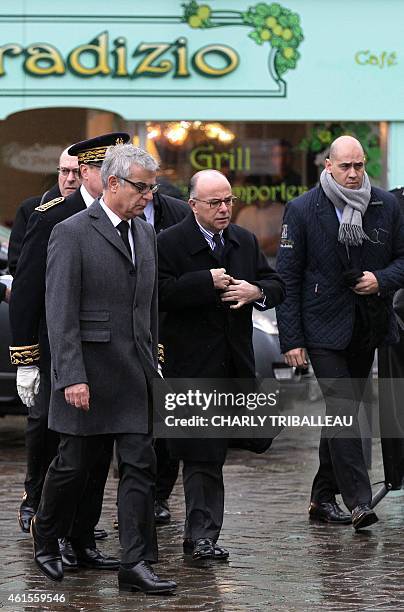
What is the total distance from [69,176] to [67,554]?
2.07m

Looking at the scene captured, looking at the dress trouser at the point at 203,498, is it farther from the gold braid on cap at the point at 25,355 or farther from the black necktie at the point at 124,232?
the black necktie at the point at 124,232

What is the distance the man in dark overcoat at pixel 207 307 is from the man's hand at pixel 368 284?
647mm

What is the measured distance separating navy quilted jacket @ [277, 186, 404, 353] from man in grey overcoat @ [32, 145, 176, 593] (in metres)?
1.63

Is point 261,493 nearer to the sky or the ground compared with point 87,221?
nearer to the ground

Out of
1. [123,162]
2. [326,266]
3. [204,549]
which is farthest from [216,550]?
[123,162]

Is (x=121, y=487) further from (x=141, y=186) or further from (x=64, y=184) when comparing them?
(x=64, y=184)

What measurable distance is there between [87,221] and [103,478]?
1234 mm

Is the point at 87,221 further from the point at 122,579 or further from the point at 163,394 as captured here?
the point at 122,579

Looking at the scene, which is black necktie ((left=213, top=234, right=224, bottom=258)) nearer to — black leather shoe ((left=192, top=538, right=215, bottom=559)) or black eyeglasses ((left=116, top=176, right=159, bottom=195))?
black eyeglasses ((left=116, top=176, right=159, bottom=195))

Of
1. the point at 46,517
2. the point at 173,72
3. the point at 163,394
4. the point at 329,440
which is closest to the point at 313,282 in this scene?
the point at 329,440

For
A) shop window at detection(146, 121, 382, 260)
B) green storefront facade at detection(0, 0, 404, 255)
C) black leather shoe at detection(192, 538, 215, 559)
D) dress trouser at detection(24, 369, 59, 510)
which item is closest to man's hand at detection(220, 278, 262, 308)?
dress trouser at detection(24, 369, 59, 510)

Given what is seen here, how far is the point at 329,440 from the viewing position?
8.35 m

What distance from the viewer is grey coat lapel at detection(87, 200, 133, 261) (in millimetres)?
6871

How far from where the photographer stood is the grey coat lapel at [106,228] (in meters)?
6.87
